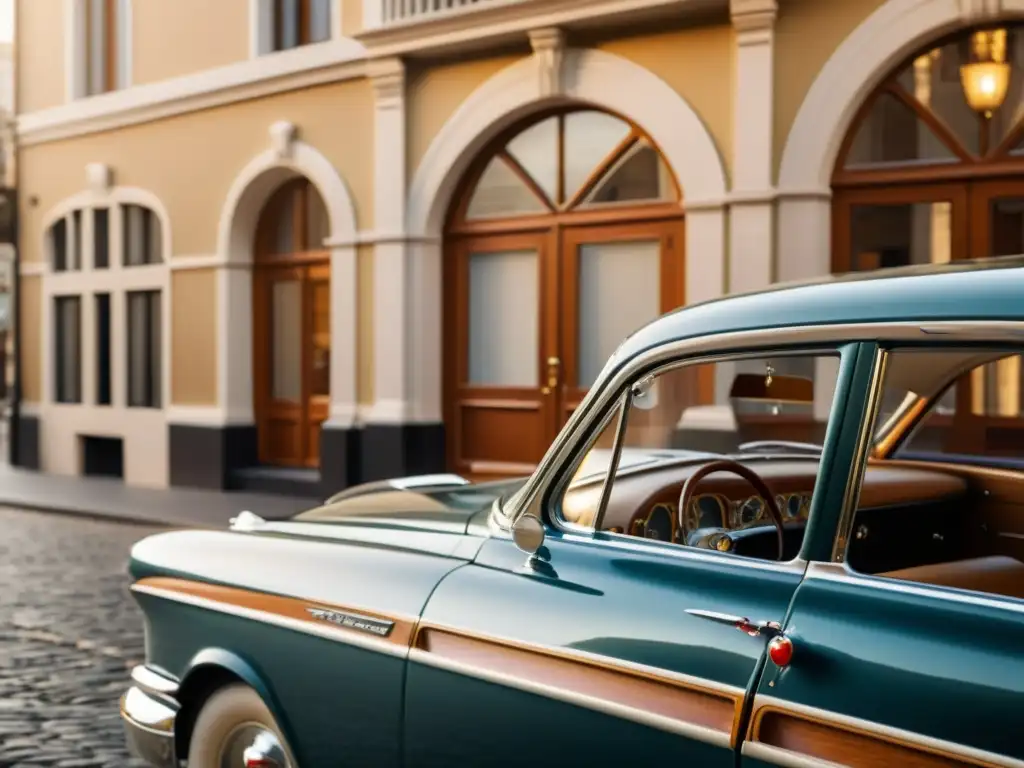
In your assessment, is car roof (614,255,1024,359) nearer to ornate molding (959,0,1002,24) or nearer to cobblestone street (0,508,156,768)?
cobblestone street (0,508,156,768)

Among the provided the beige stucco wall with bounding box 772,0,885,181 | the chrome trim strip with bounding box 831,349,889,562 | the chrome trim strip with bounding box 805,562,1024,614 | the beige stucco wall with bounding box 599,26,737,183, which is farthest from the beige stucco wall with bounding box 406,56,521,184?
the chrome trim strip with bounding box 805,562,1024,614

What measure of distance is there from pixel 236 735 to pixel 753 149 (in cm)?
904

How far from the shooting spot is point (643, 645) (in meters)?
2.55

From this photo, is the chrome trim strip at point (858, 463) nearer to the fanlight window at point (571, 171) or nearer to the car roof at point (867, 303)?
the car roof at point (867, 303)

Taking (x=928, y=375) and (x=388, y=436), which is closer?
(x=928, y=375)

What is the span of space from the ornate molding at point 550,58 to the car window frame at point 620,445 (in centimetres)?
1031

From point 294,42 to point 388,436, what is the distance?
518 cm

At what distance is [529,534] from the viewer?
290 centimetres

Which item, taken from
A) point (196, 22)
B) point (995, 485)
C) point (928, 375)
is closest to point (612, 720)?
point (928, 375)

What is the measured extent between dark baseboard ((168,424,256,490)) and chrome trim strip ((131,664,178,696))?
496 inches

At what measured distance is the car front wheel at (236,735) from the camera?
134 inches

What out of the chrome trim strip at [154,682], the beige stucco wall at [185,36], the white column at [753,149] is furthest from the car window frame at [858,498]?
the beige stucco wall at [185,36]

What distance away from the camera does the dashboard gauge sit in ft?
10.3

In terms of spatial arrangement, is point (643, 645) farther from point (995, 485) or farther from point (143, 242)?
point (143, 242)
